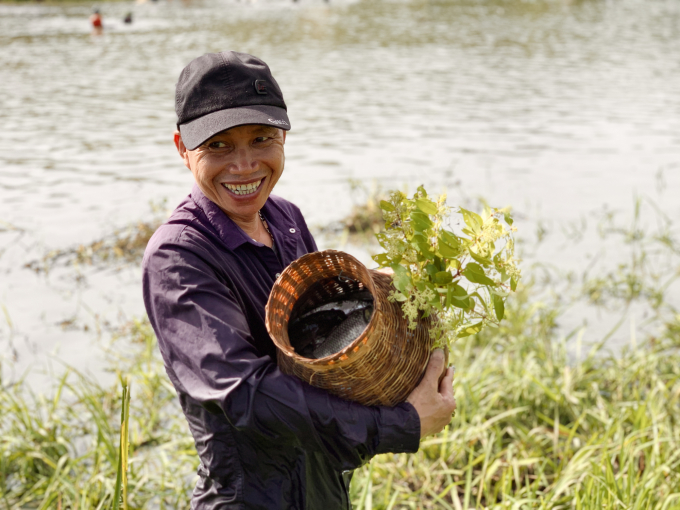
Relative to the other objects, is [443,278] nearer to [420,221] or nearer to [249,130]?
[420,221]

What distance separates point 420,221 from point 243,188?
546 mm

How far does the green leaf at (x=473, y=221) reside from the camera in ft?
4.82

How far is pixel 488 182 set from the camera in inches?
309

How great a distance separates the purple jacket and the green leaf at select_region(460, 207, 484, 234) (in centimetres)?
46

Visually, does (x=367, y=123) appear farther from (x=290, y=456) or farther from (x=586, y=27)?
(x=586, y=27)

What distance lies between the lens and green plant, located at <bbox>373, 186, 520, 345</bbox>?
1478 mm

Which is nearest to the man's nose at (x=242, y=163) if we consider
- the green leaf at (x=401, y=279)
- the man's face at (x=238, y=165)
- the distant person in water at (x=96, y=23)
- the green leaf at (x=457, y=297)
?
the man's face at (x=238, y=165)

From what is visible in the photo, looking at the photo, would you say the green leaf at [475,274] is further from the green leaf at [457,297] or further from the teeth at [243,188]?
the teeth at [243,188]

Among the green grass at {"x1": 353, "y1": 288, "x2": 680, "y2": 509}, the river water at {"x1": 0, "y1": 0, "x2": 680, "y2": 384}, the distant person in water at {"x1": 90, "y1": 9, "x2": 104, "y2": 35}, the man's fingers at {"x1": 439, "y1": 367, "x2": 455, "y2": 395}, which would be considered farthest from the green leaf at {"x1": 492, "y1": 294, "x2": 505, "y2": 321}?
the distant person in water at {"x1": 90, "y1": 9, "x2": 104, "y2": 35}

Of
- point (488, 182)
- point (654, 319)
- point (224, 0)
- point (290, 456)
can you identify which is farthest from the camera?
point (224, 0)

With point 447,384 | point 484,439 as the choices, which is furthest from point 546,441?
point 447,384

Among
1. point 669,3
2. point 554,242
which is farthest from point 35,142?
point 669,3

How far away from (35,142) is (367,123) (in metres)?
5.29

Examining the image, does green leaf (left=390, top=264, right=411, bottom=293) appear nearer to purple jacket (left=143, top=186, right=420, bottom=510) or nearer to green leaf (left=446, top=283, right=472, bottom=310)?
green leaf (left=446, top=283, right=472, bottom=310)
